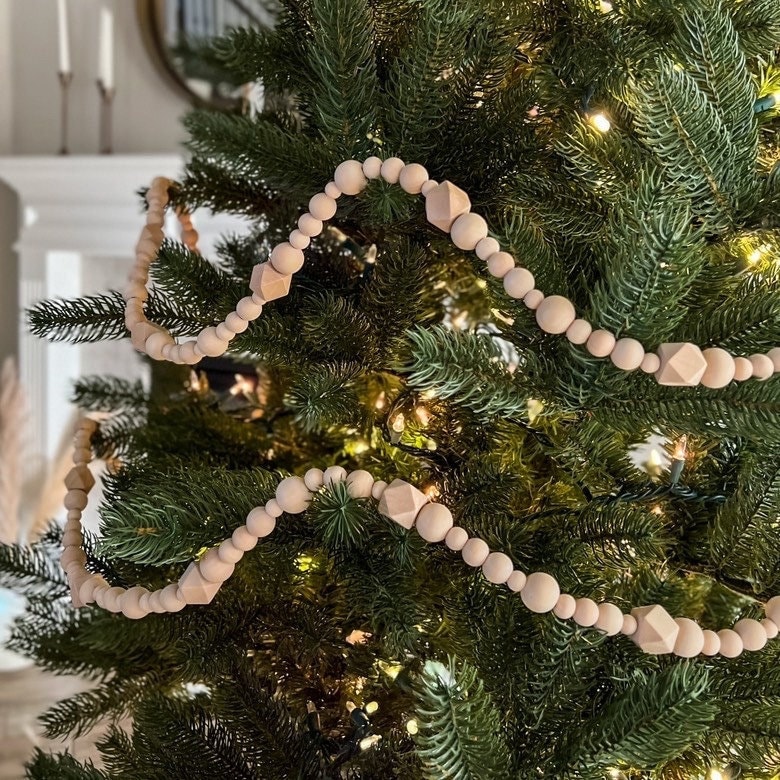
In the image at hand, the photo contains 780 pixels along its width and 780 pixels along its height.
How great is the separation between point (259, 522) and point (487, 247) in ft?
0.56

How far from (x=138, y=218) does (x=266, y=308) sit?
4.72 ft

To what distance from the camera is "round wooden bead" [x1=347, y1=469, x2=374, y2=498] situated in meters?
0.37

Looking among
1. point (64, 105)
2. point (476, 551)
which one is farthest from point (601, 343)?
point (64, 105)

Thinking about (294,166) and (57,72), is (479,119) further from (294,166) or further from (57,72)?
(57,72)

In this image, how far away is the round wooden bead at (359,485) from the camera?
1.20 feet

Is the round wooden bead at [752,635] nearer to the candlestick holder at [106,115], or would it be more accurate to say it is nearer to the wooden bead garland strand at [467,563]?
the wooden bead garland strand at [467,563]

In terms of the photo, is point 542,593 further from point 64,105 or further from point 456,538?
point 64,105

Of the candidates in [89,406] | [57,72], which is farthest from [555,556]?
[57,72]

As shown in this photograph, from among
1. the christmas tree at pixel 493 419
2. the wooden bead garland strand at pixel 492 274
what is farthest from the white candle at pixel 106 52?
the wooden bead garland strand at pixel 492 274

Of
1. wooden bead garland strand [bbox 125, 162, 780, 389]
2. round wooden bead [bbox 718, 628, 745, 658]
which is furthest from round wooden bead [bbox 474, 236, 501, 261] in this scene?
round wooden bead [bbox 718, 628, 745, 658]

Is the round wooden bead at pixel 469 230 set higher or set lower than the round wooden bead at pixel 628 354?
higher

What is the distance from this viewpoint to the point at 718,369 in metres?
0.31

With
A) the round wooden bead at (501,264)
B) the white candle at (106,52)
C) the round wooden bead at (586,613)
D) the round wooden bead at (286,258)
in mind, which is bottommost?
the white candle at (106,52)

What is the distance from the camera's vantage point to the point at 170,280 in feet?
1.53
